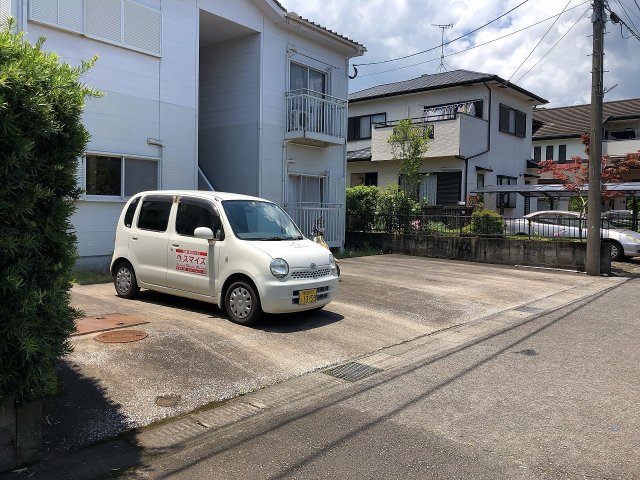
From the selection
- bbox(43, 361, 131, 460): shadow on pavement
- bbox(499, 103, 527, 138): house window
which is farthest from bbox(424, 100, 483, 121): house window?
bbox(43, 361, 131, 460): shadow on pavement

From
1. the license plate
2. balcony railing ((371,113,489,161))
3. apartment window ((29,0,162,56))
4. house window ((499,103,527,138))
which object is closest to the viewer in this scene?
the license plate

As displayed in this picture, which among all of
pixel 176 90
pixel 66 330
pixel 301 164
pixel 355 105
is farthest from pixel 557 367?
pixel 355 105

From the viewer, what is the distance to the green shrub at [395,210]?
17.1 metres

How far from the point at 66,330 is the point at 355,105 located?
24208 mm

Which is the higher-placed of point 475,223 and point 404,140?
point 404,140

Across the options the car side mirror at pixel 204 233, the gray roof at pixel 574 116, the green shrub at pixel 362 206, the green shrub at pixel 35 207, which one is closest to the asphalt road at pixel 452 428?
the green shrub at pixel 35 207

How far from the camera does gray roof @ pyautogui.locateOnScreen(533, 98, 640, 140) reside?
33.8 metres

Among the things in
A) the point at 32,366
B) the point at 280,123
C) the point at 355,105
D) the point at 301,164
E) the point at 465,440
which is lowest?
the point at 465,440

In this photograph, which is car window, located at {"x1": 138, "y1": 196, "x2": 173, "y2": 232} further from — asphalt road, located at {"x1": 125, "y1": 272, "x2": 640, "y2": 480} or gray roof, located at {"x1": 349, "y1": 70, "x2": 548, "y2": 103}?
gray roof, located at {"x1": 349, "y1": 70, "x2": 548, "y2": 103}

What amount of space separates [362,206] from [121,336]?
495 inches

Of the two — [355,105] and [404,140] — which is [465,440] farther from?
[355,105]

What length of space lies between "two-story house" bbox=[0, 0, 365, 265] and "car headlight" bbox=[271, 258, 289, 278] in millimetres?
4423

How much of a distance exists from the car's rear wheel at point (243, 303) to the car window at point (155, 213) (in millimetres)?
1603

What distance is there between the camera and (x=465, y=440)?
3.76 m
